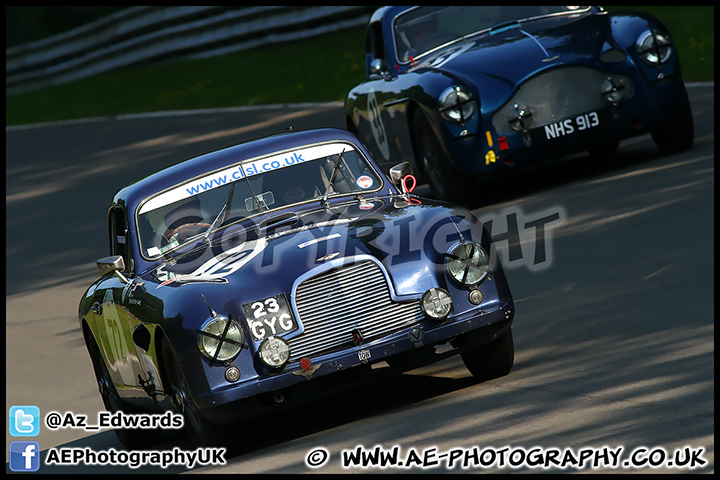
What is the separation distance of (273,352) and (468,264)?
111 cm

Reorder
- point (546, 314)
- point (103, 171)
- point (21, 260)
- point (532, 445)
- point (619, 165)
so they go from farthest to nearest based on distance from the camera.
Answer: point (103, 171) < point (21, 260) < point (619, 165) < point (546, 314) < point (532, 445)

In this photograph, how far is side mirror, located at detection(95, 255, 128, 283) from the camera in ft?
22.7

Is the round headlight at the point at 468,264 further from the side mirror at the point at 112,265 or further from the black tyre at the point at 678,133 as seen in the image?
the black tyre at the point at 678,133

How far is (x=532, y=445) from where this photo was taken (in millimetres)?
5156

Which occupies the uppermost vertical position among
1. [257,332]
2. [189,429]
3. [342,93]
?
[342,93]

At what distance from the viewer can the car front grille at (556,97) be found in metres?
10.5

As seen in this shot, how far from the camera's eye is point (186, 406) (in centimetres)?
602

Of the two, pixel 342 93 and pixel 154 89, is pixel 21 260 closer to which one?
pixel 342 93
